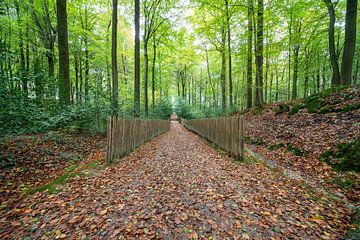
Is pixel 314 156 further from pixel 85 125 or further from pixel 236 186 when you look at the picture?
pixel 85 125

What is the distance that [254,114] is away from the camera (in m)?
11.6

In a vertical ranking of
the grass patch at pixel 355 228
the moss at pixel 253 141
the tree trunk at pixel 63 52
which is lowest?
the grass patch at pixel 355 228

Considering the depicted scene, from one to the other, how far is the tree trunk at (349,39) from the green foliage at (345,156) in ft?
19.2

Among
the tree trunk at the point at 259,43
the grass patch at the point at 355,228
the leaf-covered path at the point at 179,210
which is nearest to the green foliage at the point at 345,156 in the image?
the leaf-covered path at the point at 179,210

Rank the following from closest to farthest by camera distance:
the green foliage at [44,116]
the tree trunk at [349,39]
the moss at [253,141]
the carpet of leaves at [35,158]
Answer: the carpet of leaves at [35,158] < the green foliage at [44,116] < the moss at [253,141] < the tree trunk at [349,39]

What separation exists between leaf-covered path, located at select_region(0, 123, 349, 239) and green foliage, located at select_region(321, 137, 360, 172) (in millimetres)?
1339

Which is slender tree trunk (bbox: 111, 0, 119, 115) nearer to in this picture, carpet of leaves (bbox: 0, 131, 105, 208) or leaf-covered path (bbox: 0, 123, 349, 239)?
carpet of leaves (bbox: 0, 131, 105, 208)

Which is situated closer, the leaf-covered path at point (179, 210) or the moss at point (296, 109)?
the leaf-covered path at point (179, 210)

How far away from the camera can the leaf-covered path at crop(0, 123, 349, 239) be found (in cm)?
221

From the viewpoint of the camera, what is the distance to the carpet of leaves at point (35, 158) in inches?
139

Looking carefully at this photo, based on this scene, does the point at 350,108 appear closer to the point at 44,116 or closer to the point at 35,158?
the point at 35,158

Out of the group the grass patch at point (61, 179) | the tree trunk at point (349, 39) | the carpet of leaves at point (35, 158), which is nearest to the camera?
the grass patch at point (61, 179)

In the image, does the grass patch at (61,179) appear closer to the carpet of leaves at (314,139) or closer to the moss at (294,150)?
the carpet of leaves at (314,139)

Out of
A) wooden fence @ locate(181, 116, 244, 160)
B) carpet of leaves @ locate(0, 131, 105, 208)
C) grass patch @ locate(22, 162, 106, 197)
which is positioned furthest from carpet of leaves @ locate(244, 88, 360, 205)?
carpet of leaves @ locate(0, 131, 105, 208)
